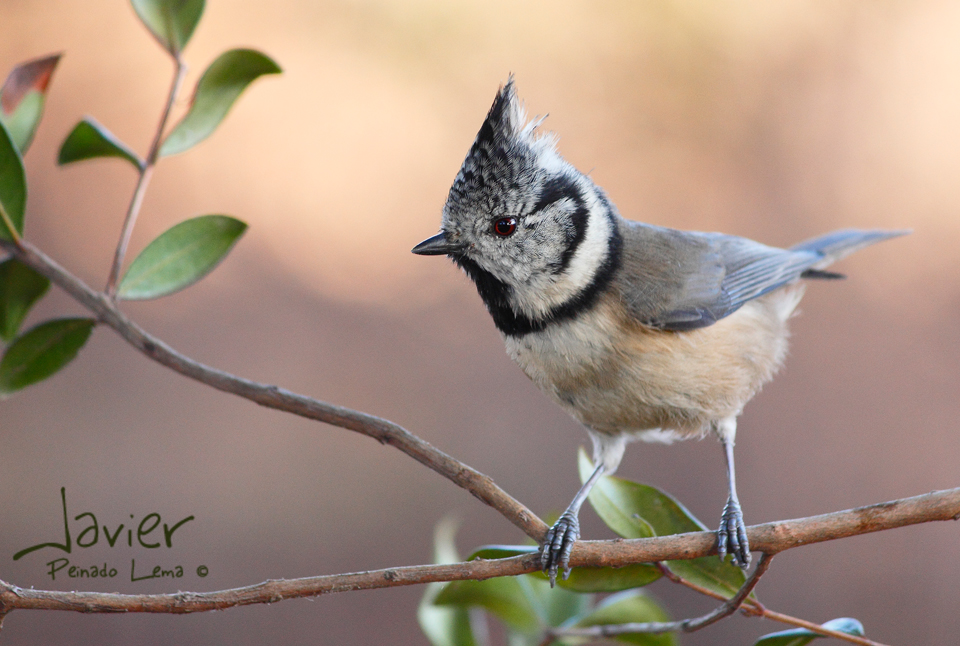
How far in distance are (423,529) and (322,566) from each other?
1.48 ft

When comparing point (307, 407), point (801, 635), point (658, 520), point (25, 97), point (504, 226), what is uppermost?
point (25, 97)

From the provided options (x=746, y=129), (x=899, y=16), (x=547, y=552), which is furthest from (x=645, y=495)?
(x=899, y=16)

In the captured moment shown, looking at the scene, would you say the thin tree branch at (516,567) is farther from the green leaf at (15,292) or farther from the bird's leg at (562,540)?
the green leaf at (15,292)

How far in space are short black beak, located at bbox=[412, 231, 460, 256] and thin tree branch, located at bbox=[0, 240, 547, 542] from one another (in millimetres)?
369

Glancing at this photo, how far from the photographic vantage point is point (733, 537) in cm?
145

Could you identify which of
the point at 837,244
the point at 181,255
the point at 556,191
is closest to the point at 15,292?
the point at 181,255

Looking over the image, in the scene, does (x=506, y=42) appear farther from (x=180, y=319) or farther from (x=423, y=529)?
(x=423, y=529)

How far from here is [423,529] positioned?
340 cm

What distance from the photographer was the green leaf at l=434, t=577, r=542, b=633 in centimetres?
149

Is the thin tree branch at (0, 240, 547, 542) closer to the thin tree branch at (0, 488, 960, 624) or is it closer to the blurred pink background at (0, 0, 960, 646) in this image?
the thin tree branch at (0, 488, 960, 624)

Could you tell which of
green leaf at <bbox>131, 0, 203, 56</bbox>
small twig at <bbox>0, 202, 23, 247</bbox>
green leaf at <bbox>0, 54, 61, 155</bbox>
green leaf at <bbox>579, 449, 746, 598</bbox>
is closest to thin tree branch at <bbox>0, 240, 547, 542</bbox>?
small twig at <bbox>0, 202, 23, 247</bbox>

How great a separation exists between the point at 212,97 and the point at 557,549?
1.12 meters

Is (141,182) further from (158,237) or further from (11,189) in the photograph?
(11,189)

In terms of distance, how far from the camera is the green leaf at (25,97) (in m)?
1.61
